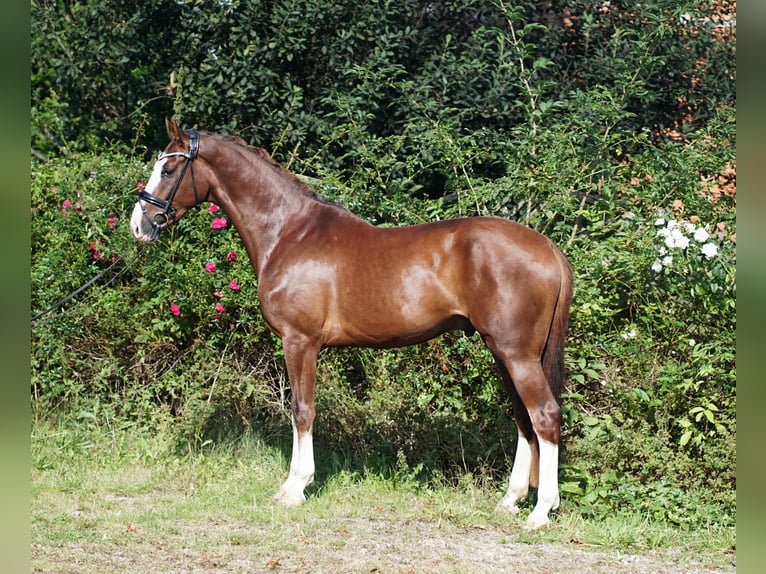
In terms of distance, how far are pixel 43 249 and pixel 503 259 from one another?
4.51m

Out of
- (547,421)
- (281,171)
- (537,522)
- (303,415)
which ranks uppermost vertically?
(281,171)

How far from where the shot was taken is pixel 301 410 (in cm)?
518

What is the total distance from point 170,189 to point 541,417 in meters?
2.81

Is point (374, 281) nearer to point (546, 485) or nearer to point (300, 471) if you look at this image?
point (300, 471)

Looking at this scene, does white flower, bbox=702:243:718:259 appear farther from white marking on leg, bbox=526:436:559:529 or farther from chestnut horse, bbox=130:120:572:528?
white marking on leg, bbox=526:436:559:529

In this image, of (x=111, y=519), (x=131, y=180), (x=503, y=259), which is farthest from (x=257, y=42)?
(x=111, y=519)

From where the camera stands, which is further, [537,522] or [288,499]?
[288,499]

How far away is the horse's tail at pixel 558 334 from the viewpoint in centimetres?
479

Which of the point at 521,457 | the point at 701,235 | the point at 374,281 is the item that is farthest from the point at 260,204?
the point at 701,235

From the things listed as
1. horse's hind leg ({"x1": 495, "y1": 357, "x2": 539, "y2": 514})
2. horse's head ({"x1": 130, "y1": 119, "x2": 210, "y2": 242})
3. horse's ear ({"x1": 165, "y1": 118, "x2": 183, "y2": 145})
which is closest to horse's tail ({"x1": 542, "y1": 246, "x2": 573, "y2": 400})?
horse's hind leg ({"x1": 495, "y1": 357, "x2": 539, "y2": 514})

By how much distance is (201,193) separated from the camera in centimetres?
532

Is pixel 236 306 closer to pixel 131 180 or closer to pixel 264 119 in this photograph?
pixel 131 180

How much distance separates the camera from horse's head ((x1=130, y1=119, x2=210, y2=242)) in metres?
5.14

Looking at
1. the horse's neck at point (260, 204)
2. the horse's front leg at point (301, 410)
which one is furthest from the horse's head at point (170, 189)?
the horse's front leg at point (301, 410)
